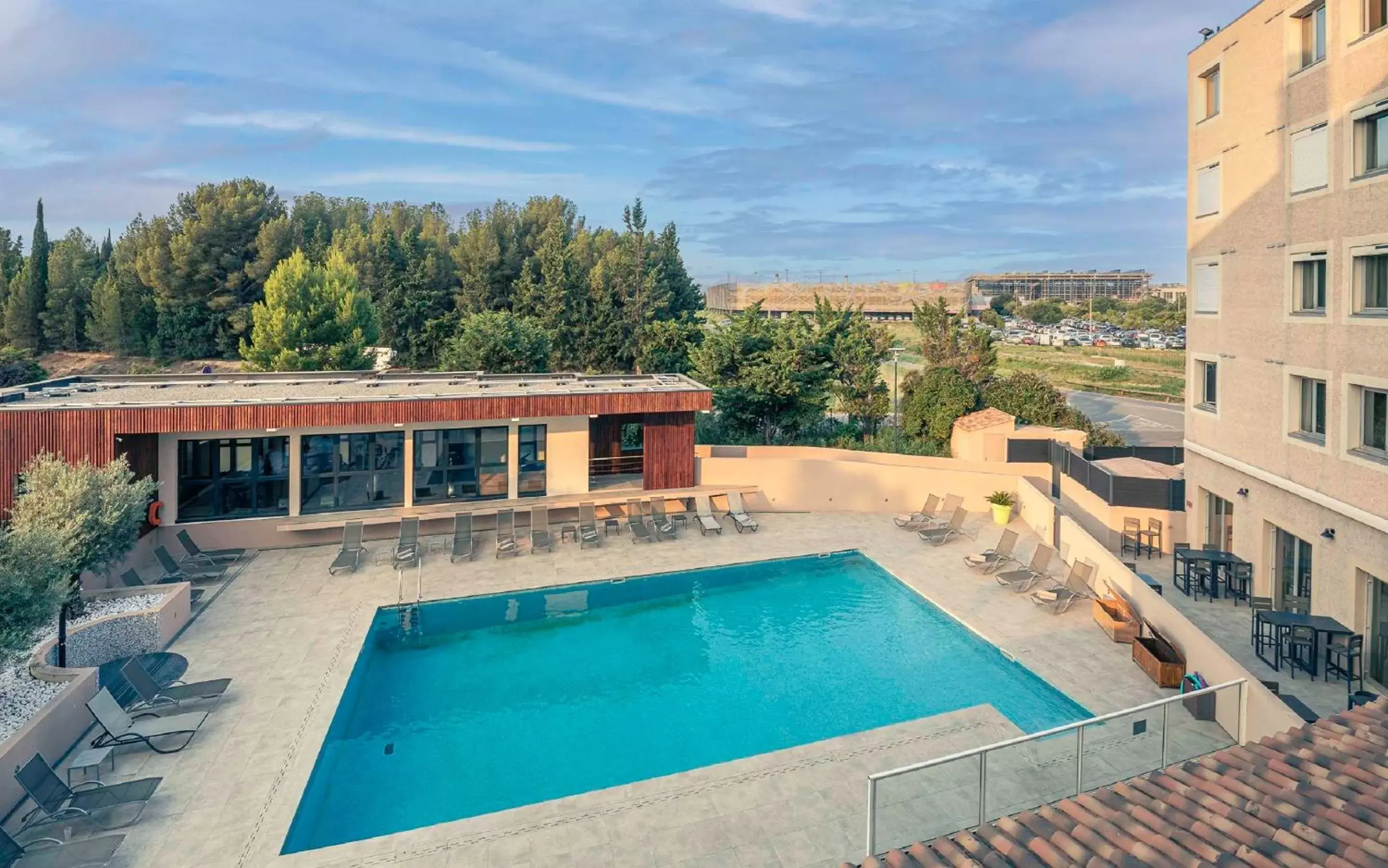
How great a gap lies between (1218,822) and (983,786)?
71.0 inches

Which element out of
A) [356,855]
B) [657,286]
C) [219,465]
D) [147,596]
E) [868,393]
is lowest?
[356,855]

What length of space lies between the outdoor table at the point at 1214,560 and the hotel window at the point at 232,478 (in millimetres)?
18650

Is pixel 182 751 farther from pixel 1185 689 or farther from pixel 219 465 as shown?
pixel 1185 689

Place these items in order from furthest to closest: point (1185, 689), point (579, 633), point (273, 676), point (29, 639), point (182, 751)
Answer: point (579, 633)
point (273, 676)
point (1185, 689)
point (182, 751)
point (29, 639)

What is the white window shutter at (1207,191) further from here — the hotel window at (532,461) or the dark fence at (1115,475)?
the hotel window at (532,461)

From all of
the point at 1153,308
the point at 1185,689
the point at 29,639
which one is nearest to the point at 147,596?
the point at 29,639

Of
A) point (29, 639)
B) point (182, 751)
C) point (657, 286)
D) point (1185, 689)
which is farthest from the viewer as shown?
point (657, 286)

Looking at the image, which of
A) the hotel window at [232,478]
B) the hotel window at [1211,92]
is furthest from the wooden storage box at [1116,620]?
the hotel window at [232,478]

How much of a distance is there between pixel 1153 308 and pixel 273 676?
360 feet

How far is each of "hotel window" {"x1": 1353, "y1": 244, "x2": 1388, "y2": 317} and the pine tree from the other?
67441 mm

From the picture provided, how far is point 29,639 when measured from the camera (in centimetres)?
863

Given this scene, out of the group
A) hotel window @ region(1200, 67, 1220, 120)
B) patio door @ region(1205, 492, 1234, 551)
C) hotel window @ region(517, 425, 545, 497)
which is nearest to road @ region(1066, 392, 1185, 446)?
patio door @ region(1205, 492, 1234, 551)

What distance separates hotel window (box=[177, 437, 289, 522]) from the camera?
17.5 m

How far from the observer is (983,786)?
22.8 feet
